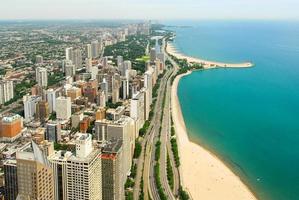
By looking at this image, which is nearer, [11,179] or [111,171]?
[11,179]

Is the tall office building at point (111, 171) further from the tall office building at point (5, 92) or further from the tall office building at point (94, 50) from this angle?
the tall office building at point (94, 50)

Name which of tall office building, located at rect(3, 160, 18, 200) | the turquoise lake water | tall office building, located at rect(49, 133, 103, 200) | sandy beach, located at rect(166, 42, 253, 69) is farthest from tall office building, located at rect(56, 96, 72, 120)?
sandy beach, located at rect(166, 42, 253, 69)

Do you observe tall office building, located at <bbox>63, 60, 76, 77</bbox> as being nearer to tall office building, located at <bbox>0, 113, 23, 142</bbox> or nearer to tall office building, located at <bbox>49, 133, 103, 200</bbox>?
tall office building, located at <bbox>0, 113, 23, 142</bbox>

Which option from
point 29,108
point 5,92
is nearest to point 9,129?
point 29,108

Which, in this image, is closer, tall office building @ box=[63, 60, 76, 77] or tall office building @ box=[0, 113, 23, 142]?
tall office building @ box=[0, 113, 23, 142]

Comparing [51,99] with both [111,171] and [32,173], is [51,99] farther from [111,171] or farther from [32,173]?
[32,173]

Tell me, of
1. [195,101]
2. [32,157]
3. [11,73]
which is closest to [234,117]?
[195,101]
